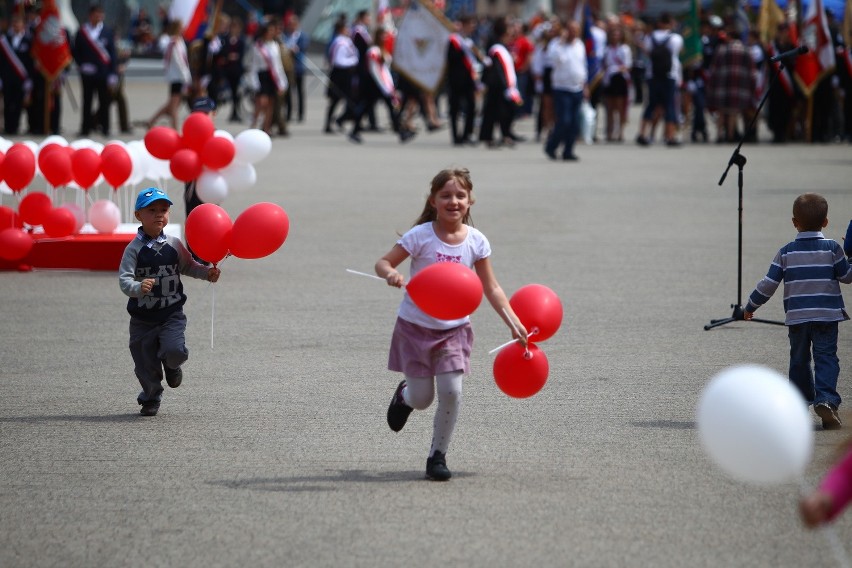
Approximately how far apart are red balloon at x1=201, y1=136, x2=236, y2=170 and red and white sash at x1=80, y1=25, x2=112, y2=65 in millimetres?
14143

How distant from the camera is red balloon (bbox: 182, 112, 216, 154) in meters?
10.5

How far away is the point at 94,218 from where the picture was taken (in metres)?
11.2

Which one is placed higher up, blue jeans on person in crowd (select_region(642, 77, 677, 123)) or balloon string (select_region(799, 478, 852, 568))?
blue jeans on person in crowd (select_region(642, 77, 677, 123))

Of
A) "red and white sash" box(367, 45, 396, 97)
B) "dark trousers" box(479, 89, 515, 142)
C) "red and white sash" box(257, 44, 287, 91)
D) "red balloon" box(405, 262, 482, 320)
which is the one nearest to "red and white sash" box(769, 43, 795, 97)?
"dark trousers" box(479, 89, 515, 142)

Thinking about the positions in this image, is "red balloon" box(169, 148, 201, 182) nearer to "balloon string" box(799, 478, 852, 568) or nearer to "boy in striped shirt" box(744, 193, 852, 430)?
"boy in striped shirt" box(744, 193, 852, 430)

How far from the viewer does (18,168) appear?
1055cm

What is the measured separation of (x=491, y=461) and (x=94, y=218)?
6.18 meters

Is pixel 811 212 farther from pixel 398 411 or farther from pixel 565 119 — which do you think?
pixel 565 119

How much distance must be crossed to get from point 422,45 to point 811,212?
1892cm

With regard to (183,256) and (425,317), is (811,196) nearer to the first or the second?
(425,317)

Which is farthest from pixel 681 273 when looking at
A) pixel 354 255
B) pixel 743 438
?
pixel 743 438

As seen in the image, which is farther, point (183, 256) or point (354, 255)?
point (354, 255)

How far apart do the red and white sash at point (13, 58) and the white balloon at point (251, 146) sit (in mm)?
14888

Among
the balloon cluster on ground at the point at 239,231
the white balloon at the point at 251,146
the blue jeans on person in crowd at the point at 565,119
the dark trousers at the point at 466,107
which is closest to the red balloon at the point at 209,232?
the balloon cluster on ground at the point at 239,231
